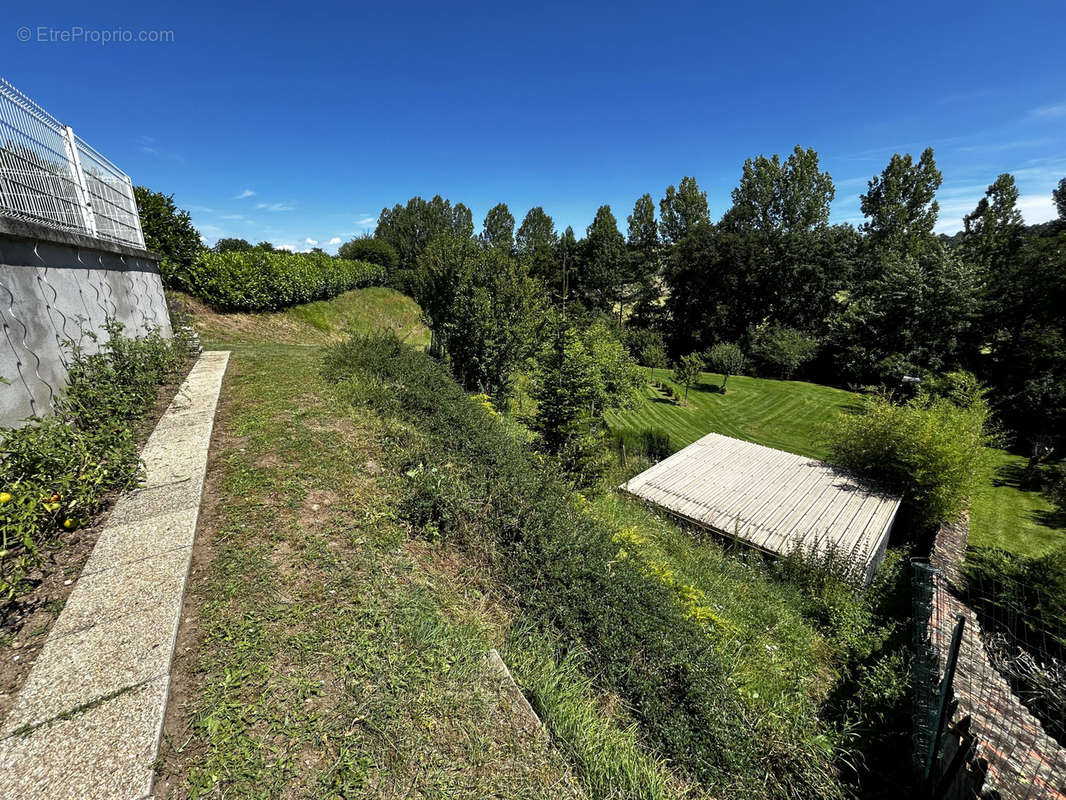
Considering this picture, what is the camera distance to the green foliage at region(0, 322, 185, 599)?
2428 mm

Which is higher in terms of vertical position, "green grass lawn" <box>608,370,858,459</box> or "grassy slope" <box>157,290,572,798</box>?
"grassy slope" <box>157,290,572,798</box>

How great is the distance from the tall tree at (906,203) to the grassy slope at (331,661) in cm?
3610

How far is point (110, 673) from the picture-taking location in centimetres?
204

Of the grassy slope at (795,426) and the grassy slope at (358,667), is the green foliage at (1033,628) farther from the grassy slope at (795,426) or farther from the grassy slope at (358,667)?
the grassy slope at (795,426)

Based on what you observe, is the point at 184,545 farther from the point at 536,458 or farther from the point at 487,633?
the point at 536,458

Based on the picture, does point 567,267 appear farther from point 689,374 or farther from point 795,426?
point 795,426

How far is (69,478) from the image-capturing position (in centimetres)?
282

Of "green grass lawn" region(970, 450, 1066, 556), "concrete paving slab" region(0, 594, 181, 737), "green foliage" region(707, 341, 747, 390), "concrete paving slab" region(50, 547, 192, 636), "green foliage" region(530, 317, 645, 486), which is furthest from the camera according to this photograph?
"green foliage" region(707, 341, 747, 390)

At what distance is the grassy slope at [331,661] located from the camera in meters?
1.86

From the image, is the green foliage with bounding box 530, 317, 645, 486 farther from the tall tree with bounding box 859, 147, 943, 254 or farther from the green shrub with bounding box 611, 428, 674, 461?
the tall tree with bounding box 859, 147, 943, 254

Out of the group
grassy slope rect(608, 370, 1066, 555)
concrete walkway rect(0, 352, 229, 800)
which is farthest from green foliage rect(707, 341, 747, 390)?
concrete walkway rect(0, 352, 229, 800)

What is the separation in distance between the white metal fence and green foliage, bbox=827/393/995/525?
49.6ft

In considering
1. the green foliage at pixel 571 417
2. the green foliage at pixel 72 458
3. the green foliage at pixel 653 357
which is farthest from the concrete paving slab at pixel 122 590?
the green foliage at pixel 653 357

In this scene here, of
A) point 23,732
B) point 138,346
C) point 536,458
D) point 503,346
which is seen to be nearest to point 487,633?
point 23,732
